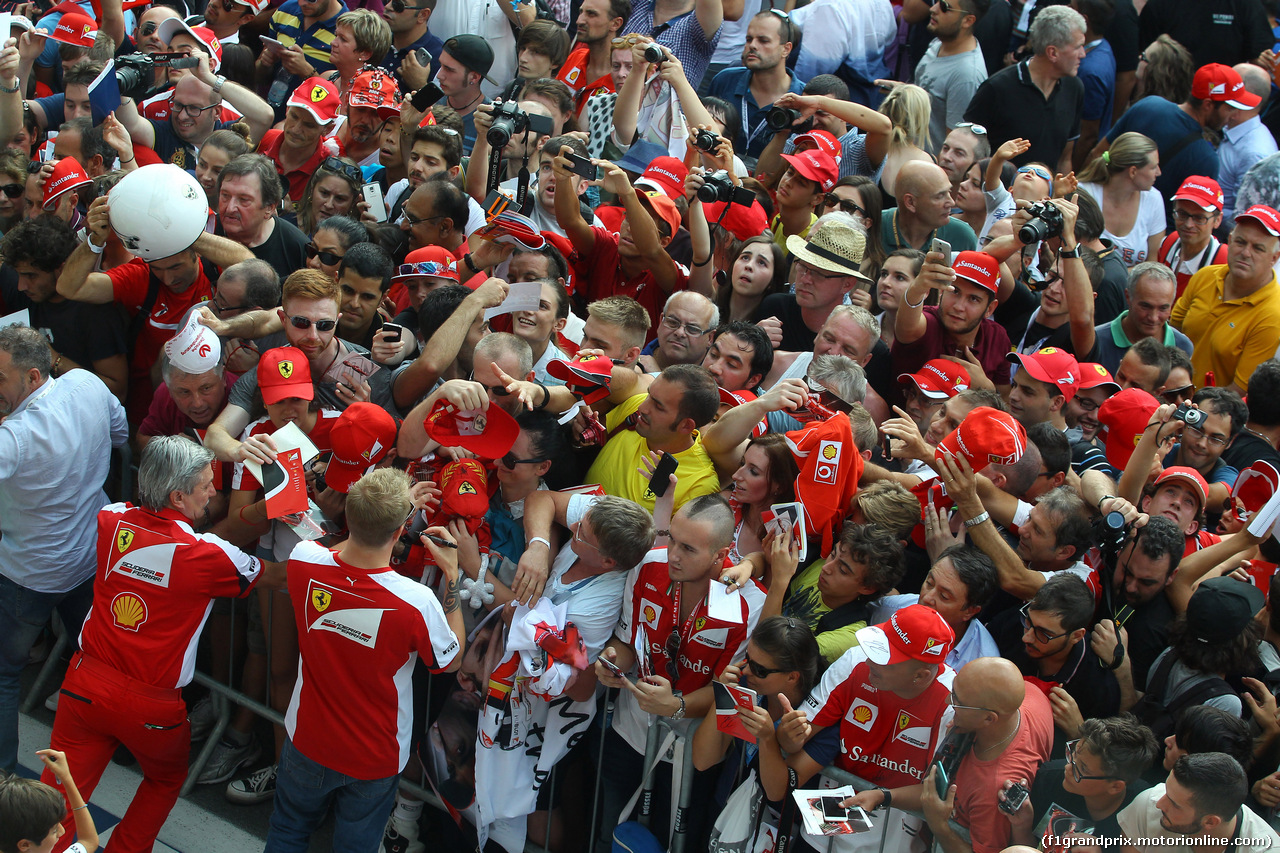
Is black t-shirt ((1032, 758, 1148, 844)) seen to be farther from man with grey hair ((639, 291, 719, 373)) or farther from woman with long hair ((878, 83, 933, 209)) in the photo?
woman with long hair ((878, 83, 933, 209))

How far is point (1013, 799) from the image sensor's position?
3.36m

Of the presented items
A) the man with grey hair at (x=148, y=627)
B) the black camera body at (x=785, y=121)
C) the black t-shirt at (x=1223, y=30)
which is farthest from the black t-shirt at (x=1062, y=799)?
the black t-shirt at (x=1223, y=30)

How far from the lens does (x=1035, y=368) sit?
4.99 meters

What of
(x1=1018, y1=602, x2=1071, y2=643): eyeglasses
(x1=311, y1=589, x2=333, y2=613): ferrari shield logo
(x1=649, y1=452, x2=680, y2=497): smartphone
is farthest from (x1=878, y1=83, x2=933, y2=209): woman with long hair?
(x1=311, y1=589, x2=333, y2=613): ferrari shield logo

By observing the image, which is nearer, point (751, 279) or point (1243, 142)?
point (751, 279)

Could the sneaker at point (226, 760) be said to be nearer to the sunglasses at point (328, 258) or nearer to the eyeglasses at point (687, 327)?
the sunglasses at point (328, 258)

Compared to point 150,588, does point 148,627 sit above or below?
below

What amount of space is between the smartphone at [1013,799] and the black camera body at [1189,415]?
1883mm

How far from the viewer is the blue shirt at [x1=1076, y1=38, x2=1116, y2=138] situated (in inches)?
324

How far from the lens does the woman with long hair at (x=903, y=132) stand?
683 centimetres

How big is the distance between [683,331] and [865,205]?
1.53m

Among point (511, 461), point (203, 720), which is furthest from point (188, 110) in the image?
point (511, 461)

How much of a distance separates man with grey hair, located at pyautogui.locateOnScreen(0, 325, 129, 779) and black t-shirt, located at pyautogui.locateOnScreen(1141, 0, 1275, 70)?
7766 millimetres

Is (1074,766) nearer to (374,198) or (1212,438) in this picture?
(1212,438)
